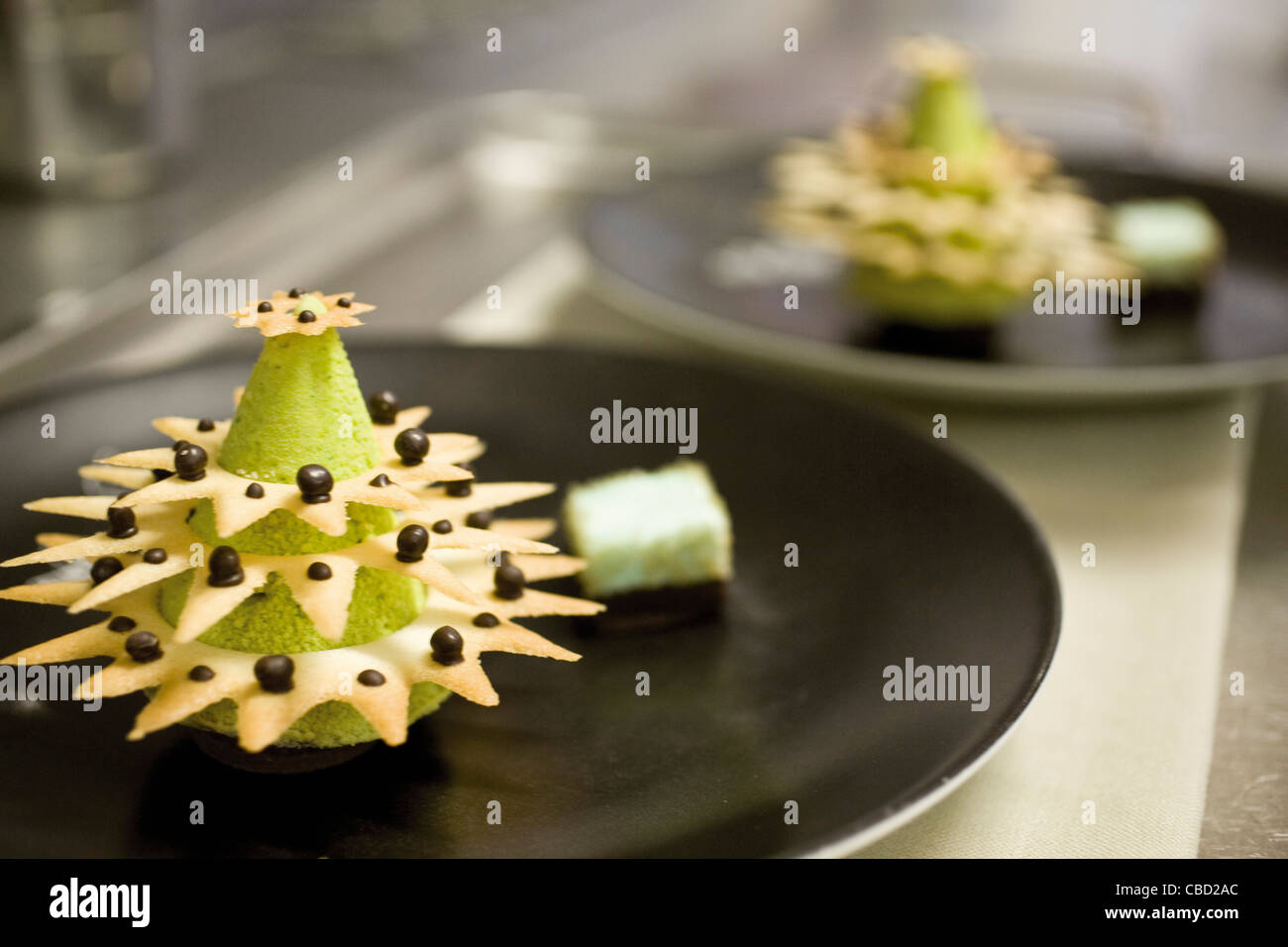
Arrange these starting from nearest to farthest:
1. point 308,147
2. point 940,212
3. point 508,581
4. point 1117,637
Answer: point 508,581 < point 1117,637 < point 940,212 < point 308,147

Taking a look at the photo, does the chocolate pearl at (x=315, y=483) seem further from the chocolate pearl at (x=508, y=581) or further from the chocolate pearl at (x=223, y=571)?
the chocolate pearl at (x=508, y=581)

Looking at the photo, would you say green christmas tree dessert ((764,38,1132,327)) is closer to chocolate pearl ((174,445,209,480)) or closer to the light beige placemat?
the light beige placemat

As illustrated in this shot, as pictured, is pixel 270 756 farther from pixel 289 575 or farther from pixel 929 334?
pixel 929 334

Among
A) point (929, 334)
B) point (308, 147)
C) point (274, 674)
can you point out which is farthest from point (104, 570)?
point (308, 147)

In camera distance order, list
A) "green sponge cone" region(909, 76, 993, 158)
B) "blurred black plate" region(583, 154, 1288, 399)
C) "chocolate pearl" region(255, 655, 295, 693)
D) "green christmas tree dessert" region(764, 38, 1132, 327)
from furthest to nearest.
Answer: "green sponge cone" region(909, 76, 993, 158)
"green christmas tree dessert" region(764, 38, 1132, 327)
"blurred black plate" region(583, 154, 1288, 399)
"chocolate pearl" region(255, 655, 295, 693)

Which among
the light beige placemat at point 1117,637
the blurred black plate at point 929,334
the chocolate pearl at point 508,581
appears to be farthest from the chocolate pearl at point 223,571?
the blurred black plate at point 929,334

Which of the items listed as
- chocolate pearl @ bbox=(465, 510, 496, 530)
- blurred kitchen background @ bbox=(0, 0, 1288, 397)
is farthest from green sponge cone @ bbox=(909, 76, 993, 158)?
chocolate pearl @ bbox=(465, 510, 496, 530)

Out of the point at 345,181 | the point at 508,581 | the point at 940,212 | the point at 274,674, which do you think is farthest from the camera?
the point at 345,181
